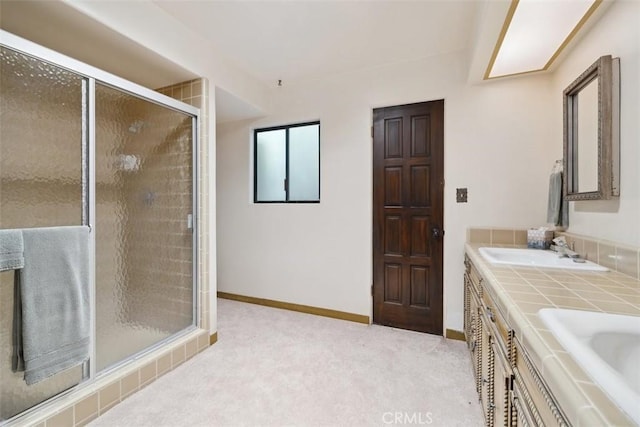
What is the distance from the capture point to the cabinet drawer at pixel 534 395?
0.62 metres

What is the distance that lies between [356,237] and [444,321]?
1.10 m

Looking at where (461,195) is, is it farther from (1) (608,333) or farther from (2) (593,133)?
(1) (608,333)

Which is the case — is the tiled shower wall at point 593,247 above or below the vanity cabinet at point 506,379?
above

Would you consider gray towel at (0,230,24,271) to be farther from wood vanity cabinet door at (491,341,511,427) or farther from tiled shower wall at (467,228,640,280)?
tiled shower wall at (467,228,640,280)

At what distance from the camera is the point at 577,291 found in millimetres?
1042

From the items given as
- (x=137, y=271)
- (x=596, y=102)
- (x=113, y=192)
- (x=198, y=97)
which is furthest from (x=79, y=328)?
(x=596, y=102)

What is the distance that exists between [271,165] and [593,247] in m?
2.88

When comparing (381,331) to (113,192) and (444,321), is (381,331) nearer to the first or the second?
(444,321)

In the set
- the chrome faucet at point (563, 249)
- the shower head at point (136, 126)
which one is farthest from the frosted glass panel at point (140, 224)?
the chrome faucet at point (563, 249)

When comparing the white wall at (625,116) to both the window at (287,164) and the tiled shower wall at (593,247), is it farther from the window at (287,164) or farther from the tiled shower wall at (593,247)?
the window at (287,164)

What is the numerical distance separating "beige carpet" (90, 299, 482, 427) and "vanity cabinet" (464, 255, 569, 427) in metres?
0.38

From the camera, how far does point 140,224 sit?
2.02 m
